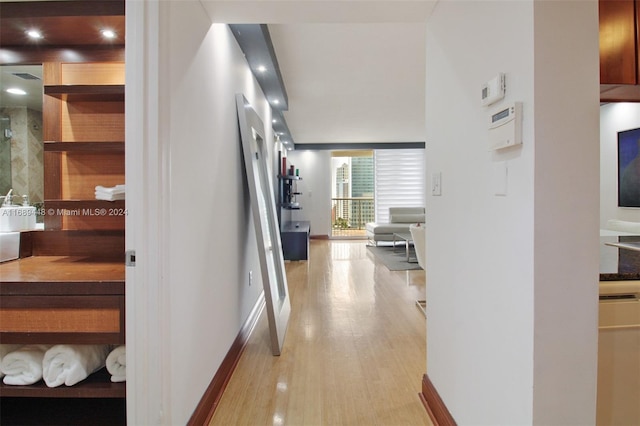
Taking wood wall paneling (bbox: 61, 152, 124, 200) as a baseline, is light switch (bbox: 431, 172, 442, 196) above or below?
below

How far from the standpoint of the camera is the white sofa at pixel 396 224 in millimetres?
7047

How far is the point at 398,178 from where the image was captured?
859 centimetres

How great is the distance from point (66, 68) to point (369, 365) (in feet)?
8.78

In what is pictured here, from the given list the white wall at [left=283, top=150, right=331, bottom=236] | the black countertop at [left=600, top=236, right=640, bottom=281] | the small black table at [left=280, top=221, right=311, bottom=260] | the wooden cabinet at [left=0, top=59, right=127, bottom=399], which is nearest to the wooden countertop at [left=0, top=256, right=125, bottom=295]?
the wooden cabinet at [left=0, top=59, right=127, bottom=399]

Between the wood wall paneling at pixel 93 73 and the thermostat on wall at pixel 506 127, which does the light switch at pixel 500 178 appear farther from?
the wood wall paneling at pixel 93 73

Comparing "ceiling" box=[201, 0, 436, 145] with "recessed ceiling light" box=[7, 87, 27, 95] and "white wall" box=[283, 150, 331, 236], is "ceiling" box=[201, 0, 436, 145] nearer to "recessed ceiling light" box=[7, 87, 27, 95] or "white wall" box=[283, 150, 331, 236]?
"recessed ceiling light" box=[7, 87, 27, 95]

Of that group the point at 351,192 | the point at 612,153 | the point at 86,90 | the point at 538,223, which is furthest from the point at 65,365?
the point at 351,192

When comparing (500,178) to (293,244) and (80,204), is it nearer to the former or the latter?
(80,204)

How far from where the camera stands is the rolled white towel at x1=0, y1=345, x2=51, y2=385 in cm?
145

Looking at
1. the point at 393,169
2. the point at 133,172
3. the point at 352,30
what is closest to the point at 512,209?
the point at 133,172

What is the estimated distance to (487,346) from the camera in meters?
1.16

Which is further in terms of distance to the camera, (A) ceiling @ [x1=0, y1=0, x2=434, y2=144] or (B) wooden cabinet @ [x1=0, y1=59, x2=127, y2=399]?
(A) ceiling @ [x1=0, y1=0, x2=434, y2=144]

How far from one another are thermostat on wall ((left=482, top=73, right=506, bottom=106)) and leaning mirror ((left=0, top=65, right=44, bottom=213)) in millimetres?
2434

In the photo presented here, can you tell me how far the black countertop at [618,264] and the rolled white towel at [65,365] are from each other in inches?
88.7
